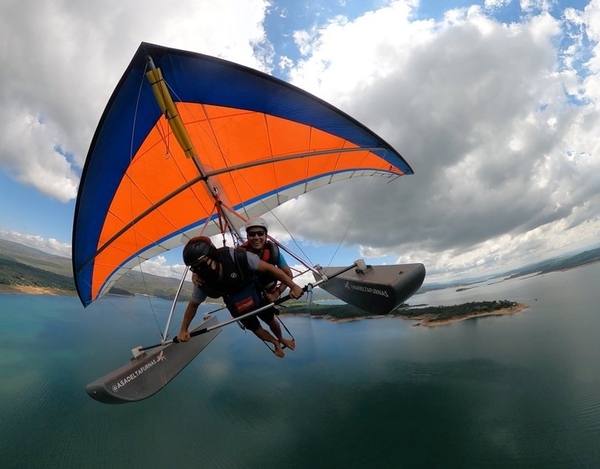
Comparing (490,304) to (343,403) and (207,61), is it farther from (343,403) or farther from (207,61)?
(207,61)

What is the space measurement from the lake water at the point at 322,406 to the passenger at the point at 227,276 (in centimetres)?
3509

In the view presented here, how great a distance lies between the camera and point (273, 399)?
38.5m

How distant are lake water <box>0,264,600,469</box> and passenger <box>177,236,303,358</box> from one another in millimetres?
35093

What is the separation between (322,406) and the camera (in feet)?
120

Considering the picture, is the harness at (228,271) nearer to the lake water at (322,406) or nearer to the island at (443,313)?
the lake water at (322,406)

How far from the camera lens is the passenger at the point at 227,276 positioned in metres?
2.50

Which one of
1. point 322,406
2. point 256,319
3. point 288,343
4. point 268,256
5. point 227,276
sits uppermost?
point 268,256

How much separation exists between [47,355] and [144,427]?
2155 centimetres

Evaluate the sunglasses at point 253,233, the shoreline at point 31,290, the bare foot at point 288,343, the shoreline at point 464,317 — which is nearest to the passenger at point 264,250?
the sunglasses at point 253,233

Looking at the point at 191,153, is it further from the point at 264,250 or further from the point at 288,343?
the point at 288,343

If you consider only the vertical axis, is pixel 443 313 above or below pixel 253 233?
below

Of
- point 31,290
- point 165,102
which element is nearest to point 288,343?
point 165,102

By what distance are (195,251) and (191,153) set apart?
4.63 feet

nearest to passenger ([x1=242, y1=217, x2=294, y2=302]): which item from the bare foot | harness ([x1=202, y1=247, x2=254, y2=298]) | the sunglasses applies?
the sunglasses
